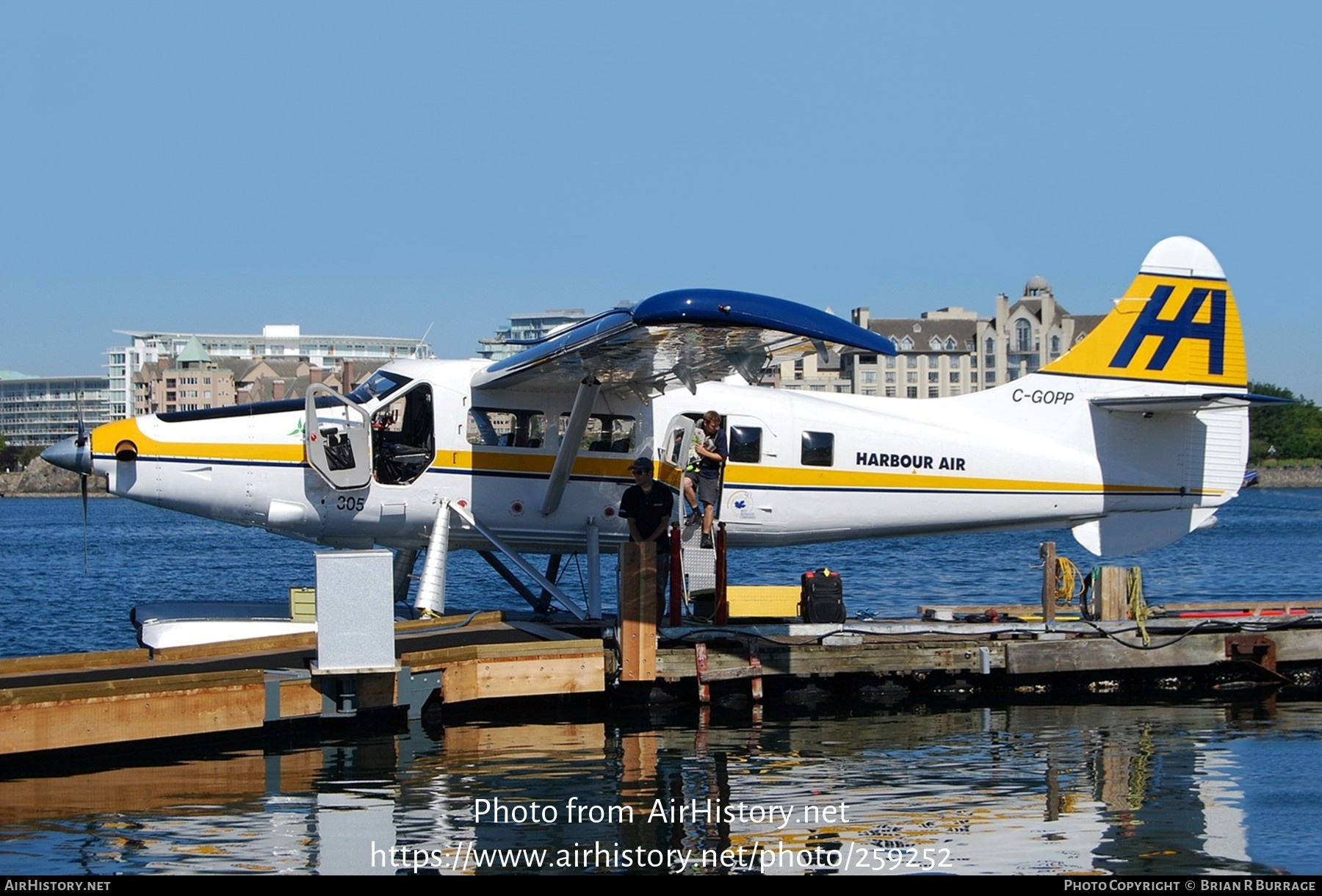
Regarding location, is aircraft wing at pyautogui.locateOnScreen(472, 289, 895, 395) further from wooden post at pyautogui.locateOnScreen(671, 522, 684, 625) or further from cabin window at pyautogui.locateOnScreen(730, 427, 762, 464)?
wooden post at pyautogui.locateOnScreen(671, 522, 684, 625)

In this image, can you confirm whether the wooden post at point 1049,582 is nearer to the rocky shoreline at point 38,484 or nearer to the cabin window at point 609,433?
the cabin window at point 609,433

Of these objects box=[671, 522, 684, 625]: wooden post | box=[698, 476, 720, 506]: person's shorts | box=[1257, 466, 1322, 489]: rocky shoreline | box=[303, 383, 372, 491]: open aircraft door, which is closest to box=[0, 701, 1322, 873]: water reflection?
box=[671, 522, 684, 625]: wooden post

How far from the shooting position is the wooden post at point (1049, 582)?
12.5 m

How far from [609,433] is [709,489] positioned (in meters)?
1.20

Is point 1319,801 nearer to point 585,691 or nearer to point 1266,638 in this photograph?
point 1266,638

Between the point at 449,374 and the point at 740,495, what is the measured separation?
2.77 m

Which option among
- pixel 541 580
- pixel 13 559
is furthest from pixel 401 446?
pixel 13 559

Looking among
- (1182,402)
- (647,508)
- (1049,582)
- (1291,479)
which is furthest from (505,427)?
(1291,479)

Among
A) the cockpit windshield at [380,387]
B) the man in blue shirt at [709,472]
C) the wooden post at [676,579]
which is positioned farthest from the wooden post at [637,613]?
the cockpit windshield at [380,387]

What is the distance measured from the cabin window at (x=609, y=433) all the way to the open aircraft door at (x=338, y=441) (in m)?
1.72

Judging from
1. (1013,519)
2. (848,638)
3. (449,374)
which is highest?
(449,374)

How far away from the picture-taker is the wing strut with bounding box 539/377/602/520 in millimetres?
11578

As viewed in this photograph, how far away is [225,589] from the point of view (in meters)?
24.7

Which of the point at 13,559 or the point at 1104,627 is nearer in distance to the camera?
the point at 1104,627
